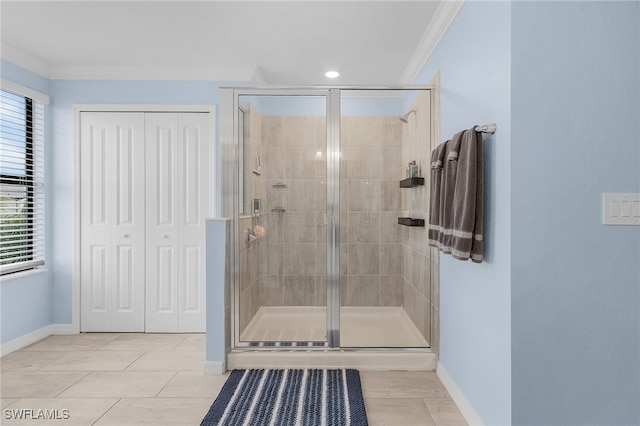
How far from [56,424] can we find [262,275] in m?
1.48

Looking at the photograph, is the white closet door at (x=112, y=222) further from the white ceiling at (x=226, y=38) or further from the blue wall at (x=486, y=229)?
the blue wall at (x=486, y=229)

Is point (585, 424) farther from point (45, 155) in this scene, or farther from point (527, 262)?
point (45, 155)

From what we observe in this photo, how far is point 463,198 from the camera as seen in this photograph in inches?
79.3

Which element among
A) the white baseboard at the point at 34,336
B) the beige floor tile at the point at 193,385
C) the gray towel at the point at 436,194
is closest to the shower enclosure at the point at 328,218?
the beige floor tile at the point at 193,385

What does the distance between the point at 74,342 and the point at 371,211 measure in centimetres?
295

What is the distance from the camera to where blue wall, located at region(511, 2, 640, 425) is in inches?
68.2

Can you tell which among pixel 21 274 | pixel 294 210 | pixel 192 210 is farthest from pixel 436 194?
pixel 21 274

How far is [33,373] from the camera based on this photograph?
2912 mm

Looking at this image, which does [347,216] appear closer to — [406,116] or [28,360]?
[406,116]

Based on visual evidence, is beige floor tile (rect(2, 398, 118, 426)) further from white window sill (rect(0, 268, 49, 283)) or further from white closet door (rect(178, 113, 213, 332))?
white closet door (rect(178, 113, 213, 332))

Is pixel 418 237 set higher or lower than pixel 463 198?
lower

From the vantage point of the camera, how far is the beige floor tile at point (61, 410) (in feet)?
7.36

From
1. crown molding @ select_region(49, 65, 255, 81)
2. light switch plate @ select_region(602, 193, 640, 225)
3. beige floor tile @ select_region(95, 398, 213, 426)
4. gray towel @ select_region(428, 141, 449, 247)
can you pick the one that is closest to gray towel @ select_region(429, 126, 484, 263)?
gray towel @ select_region(428, 141, 449, 247)

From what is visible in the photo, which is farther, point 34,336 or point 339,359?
point 34,336
